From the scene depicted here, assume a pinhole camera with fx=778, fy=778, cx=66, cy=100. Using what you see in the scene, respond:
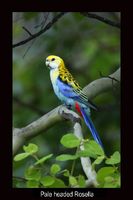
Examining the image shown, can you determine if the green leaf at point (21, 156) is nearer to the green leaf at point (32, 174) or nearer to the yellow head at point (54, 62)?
the green leaf at point (32, 174)

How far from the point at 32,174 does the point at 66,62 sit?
50 centimetres

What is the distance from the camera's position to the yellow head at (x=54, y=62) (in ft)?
7.75

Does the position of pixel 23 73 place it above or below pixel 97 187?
above

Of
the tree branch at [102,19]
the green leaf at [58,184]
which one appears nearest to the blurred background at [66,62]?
the tree branch at [102,19]

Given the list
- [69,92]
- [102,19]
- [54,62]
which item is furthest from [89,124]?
[102,19]

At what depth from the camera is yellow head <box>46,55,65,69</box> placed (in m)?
2.36

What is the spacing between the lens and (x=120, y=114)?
7.59 feet

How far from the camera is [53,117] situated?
7.61 ft

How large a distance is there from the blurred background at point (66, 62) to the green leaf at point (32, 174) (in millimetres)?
176

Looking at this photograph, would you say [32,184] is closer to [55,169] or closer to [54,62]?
[55,169]

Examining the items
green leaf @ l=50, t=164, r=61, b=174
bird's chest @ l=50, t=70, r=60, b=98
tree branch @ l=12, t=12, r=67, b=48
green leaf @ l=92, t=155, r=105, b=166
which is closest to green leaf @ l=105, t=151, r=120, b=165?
green leaf @ l=92, t=155, r=105, b=166
